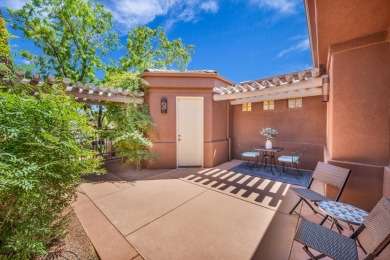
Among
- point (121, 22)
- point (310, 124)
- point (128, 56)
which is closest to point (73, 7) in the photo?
point (121, 22)

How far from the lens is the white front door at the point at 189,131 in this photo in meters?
6.07

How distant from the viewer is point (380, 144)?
2.61m

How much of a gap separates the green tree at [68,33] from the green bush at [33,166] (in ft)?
35.9

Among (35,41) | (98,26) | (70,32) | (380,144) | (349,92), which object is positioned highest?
(98,26)

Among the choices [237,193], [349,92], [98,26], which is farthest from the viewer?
[98,26]

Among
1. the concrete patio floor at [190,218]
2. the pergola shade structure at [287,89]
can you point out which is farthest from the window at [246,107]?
the concrete patio floor at [190,218]

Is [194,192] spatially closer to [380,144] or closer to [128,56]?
[380,144]

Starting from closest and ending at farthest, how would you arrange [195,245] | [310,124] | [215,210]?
[195,245] < [215,210] < [310,124]

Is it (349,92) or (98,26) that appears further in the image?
(98,26)

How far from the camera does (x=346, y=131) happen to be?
2918 mm

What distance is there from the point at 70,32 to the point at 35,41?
1.97m

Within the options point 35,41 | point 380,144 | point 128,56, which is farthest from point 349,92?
point 35,41

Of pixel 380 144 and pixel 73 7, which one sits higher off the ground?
pixel 73 7

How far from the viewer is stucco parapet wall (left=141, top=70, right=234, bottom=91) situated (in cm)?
578
